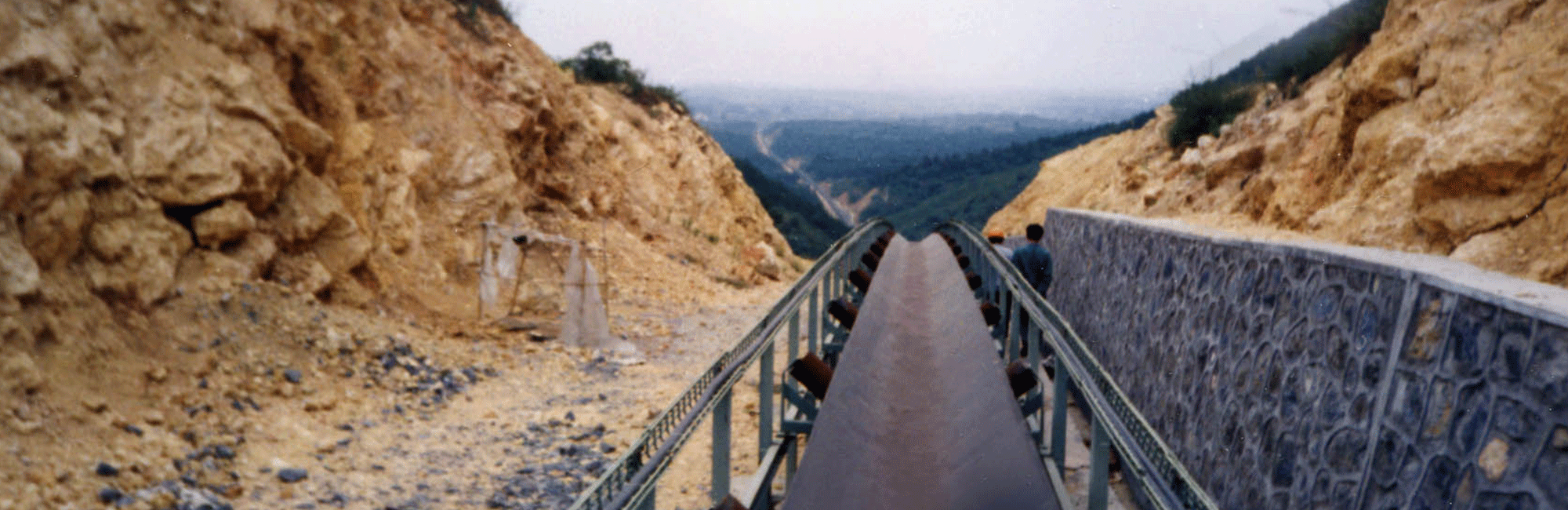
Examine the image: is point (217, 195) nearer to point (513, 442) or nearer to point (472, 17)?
point (513, 442)

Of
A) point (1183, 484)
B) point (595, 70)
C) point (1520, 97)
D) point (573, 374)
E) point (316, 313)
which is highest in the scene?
point (595, 70)

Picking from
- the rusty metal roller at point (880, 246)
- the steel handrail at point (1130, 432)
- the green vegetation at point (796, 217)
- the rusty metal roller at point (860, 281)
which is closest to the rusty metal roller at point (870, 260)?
the rusty metal roller at point (880, 246)

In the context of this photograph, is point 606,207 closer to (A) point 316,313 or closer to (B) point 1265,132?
(A) point 316,313

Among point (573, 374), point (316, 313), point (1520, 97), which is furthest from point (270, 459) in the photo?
point (1520, 97)

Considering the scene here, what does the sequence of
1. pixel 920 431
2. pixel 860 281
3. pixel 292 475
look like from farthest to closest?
pixel 860 281 < pixel 292 475 < pixel 920 431

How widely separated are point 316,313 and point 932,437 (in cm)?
729

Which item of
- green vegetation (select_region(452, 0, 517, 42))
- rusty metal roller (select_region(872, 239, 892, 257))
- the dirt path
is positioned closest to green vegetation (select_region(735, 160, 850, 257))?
green vegetation (select_region(452, 0, 517, 42))

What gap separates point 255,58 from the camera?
9.88 metres

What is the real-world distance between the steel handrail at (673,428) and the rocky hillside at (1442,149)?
4.62 metres

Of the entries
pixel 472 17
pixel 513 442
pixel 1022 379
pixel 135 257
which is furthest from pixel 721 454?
pixel 472 17

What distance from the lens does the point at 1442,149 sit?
609 cm

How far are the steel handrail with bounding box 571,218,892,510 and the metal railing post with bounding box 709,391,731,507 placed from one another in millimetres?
169

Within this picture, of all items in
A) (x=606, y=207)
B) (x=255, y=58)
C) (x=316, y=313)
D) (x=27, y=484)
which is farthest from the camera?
(x=606, y=207)

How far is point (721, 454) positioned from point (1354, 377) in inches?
115
